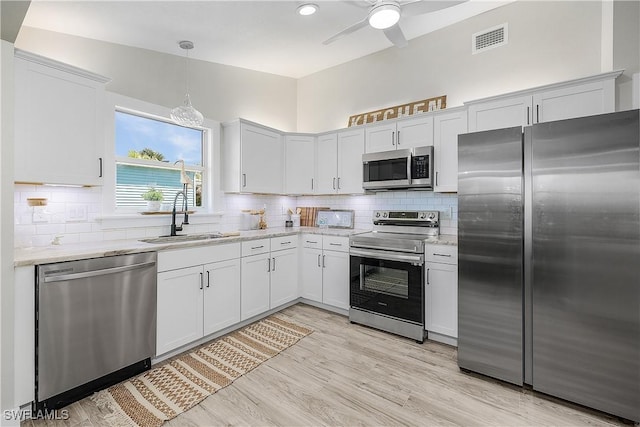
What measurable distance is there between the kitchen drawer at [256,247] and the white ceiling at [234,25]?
7.29ft

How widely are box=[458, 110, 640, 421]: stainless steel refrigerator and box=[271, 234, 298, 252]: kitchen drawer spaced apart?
206cm

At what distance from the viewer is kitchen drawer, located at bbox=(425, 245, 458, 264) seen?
2.82 metres

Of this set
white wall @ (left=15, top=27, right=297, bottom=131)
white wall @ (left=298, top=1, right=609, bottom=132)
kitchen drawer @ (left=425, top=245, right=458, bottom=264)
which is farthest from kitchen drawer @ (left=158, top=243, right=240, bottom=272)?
white wall @ (left=298, top=1, right=609, bottom=132)

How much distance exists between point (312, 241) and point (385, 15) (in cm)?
257

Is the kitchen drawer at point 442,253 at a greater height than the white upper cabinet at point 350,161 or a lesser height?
lesser

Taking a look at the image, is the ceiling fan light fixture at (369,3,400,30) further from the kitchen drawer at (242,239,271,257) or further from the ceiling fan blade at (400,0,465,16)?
the kitchen drawer at (242,239,271,257)

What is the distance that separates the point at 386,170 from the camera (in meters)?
3.53

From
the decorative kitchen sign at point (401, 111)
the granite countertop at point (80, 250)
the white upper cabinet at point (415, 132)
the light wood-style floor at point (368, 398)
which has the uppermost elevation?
the decorative kitchen sign at point (401, 111)

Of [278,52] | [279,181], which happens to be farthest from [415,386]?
[278,52]

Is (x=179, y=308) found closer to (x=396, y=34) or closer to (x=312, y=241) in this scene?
(x=312, y=241)

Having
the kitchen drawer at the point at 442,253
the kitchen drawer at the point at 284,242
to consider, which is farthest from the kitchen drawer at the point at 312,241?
the kitchen drawer at the point at 442,253

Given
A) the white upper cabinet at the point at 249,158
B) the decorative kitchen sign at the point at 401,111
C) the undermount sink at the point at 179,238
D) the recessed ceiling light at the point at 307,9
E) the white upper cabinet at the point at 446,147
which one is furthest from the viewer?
the white upper cabinet at the point at 249,158

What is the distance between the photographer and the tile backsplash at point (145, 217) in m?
2.36

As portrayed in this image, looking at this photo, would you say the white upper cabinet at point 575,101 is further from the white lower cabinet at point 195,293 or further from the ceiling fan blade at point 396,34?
the white lower cabinet at point 195,293
